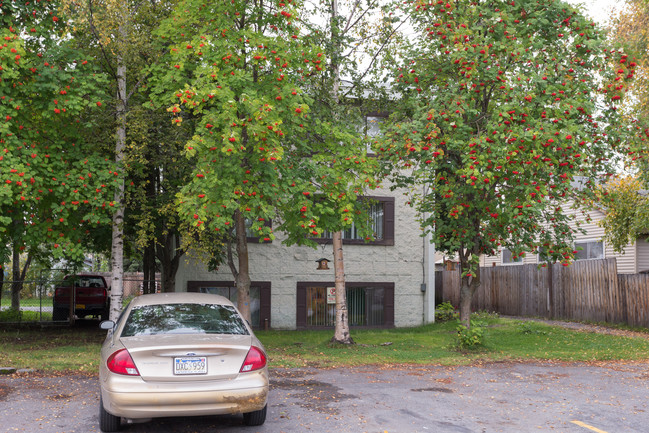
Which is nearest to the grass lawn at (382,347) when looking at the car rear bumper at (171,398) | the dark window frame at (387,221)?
the dark window frame at (387,221)

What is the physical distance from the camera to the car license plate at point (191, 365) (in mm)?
5977

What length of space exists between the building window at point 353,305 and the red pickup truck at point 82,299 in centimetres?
786

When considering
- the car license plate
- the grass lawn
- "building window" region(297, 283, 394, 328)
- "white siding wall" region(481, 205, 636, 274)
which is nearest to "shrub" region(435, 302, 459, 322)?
the grass lawn

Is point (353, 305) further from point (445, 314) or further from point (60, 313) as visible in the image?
point (60, 313)

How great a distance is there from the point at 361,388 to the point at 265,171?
4.63 m

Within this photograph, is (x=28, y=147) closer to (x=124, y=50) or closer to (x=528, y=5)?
(x=124, y=50)

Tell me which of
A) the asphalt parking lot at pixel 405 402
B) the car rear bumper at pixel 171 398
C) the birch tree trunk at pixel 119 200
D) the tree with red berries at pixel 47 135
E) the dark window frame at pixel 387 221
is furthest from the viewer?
the dark window frame at pixel 387 221

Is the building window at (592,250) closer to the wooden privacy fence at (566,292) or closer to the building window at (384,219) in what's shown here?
the wooden privacy fence at (566,292)

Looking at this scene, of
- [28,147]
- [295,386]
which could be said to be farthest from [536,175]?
[28,147]

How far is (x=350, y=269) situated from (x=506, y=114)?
9887 mm

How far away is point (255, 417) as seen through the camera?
670 cm

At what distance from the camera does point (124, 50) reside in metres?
14.1

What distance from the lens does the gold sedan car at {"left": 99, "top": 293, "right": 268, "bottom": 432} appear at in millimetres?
5875

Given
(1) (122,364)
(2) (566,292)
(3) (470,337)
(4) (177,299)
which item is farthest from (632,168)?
(1) (122,364)
